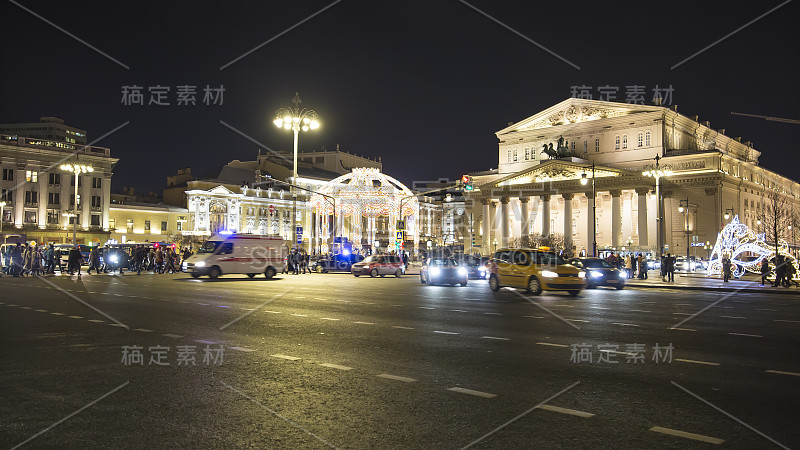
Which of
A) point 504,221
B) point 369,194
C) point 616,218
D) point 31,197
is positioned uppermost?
point 31,197

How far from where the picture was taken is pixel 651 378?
25.2 feet

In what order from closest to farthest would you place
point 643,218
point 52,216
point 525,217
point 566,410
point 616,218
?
point 566,410 < point 643,218 < point 616,218 < point 52,216 < point 525,217

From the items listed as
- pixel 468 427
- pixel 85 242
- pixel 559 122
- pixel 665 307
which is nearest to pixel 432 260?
pixel 665 307

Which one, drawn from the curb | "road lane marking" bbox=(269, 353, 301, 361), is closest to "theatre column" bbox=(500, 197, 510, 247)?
the curb

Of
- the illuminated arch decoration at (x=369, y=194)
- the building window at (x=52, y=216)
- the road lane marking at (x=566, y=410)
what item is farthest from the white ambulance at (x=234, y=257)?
Result: the building window at (x=52, y=216)

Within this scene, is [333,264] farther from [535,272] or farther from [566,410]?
[566,410]

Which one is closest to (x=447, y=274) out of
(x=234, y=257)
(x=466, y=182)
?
(x=466, y=182)

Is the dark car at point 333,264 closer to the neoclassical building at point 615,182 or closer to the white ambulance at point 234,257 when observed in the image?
the white ambulance at point 234,257

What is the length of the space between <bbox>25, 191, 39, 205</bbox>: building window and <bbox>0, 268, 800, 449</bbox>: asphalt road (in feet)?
223

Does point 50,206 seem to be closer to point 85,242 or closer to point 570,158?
point 85,242

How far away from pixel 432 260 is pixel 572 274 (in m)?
9.77

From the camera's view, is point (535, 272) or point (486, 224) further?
point (486, 224)

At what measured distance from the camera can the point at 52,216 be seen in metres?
74.6

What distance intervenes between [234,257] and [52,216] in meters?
53.9
